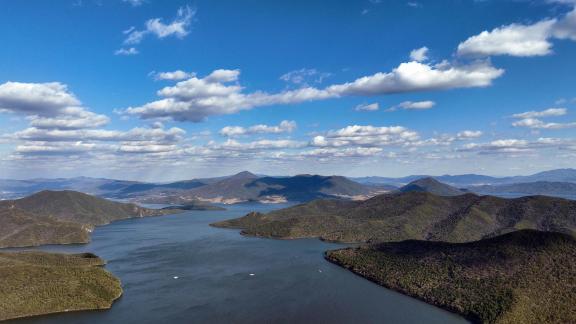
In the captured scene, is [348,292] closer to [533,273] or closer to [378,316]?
[378,316]

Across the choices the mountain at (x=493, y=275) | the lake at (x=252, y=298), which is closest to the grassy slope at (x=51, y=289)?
the lake at (x=252, y=298)

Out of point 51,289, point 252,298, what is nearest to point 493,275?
point 252,298

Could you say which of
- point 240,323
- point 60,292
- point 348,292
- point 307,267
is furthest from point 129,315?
point 307,267

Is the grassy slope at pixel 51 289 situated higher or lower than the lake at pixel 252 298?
higher

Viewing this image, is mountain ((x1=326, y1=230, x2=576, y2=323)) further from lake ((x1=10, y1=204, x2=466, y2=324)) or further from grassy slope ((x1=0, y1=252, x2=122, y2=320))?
grassy slope ((x1=0, y1=252, x2=122, y2=320))

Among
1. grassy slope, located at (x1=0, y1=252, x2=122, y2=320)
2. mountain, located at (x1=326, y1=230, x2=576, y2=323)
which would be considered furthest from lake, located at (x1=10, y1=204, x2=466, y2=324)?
mountain, located at (x1=326, y1=230, x2=576, y2=323)

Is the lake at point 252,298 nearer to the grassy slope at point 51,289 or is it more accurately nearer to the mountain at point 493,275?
the grassy slope at point 51,289
